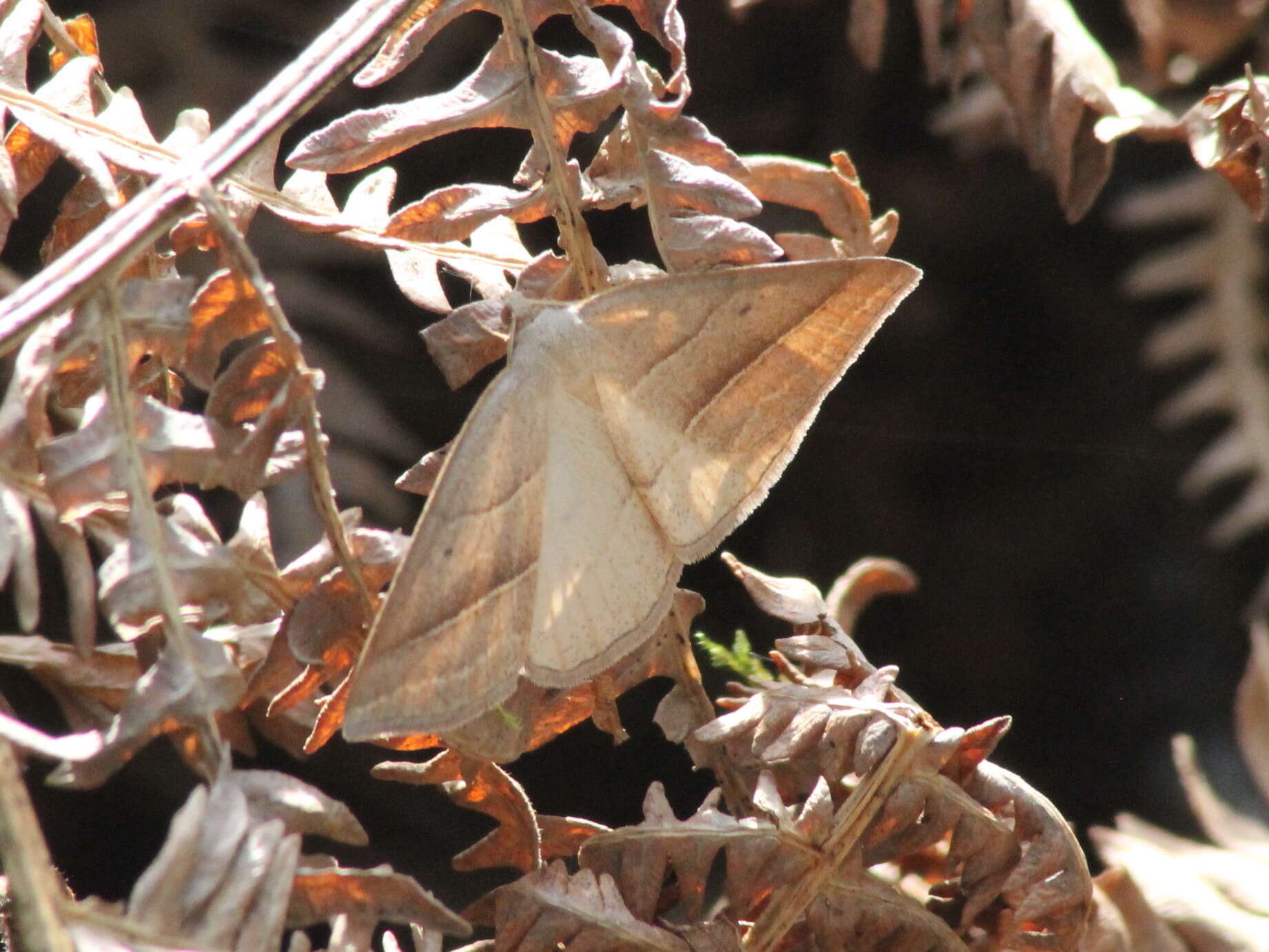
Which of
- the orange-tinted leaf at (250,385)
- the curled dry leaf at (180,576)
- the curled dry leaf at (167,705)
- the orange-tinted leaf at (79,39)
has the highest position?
the orange-tinted leaf at (79,39)

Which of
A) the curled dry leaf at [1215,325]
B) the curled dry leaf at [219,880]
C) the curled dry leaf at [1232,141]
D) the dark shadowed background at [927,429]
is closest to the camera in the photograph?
the curled dry leaf at [219,880]

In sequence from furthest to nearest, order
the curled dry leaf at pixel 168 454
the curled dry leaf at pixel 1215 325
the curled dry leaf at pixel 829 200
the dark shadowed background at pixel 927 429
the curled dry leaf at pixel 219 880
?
the curled dry leaf at pixel 1215 325 → the dark shadowed background at pixel 927 429 → the curled dry leaf at pixel 829 200 → the curled dry leaf at pixel 168 454 → the curled dry leaf at pixel 219 880

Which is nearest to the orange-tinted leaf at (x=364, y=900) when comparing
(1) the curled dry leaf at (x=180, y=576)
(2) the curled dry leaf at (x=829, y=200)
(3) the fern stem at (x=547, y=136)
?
(1) the curled dry leaf at (x=180, y=576)

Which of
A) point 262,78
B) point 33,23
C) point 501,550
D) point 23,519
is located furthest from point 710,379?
point 262,78

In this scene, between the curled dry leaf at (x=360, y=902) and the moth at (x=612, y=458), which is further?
the moth at (x=612, y=458)

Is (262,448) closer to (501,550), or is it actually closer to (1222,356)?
(501,550)

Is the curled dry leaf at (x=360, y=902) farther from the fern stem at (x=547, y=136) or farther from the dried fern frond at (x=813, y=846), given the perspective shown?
the fern stem at (x=547, y=136)

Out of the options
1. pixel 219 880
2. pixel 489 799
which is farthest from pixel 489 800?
pixel 219 880
